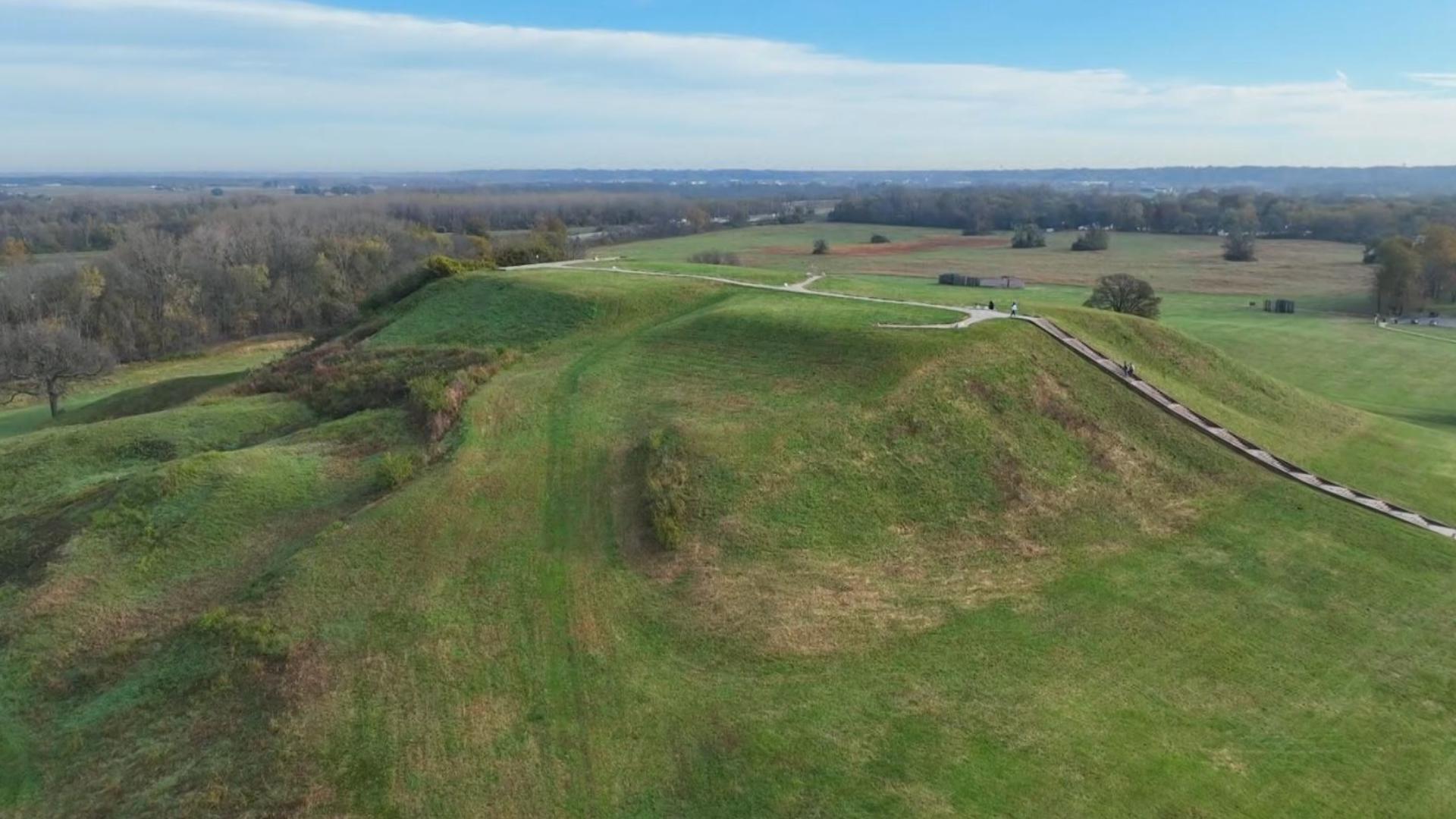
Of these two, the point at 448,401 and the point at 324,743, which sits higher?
the point at 448,401

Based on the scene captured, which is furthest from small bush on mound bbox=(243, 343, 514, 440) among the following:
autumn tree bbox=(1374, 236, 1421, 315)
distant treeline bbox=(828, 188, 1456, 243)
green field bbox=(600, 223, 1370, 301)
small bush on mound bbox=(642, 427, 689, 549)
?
distant treeline bbox=(828, 188, 1456, 243)

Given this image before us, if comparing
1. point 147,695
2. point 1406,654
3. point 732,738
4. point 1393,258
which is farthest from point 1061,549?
→ point 1393,258

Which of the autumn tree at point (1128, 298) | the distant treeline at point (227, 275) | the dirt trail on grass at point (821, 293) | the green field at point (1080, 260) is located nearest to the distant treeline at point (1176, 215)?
the green field at point (1080, 260)

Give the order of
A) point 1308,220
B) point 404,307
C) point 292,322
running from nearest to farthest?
point 404,307
point 292,322
point 1308,220

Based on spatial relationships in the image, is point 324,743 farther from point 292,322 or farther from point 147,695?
point 292,322

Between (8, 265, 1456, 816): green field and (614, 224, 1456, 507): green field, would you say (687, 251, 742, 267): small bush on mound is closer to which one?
(614, 224, 1456, 507): green field

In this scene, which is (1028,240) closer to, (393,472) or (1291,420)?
(1291,420)

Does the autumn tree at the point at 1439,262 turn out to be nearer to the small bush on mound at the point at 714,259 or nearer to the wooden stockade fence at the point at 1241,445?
the small bush on mound at the point at 714,259
